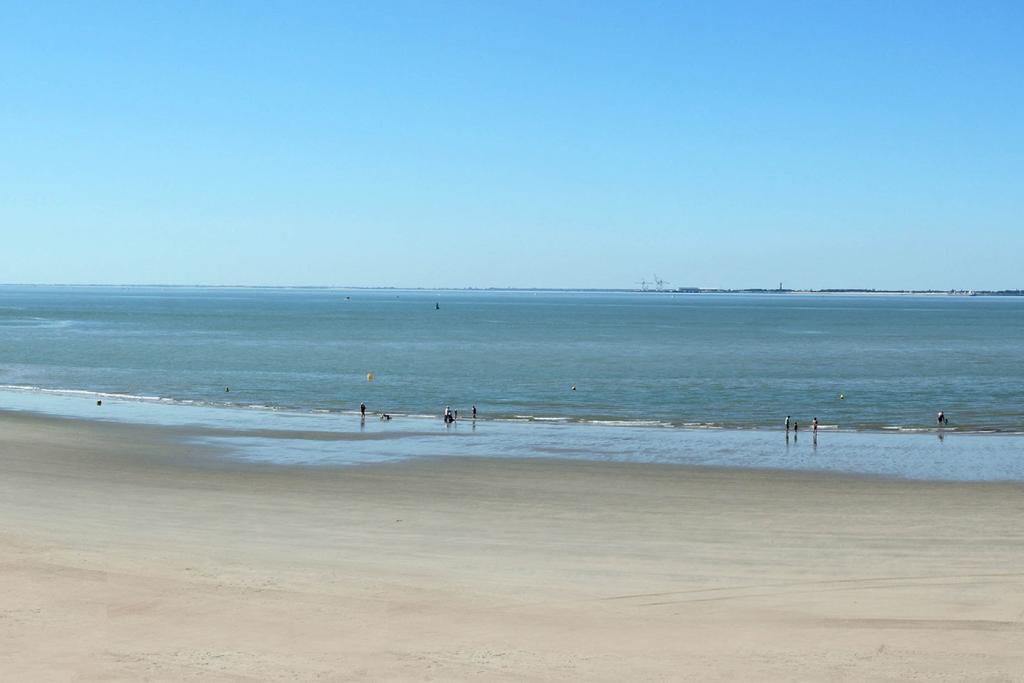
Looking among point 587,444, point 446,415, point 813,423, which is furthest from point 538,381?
point 587,444

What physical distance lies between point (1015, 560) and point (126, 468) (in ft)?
99.5

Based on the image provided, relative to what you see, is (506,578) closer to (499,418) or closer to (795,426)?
(795,426)

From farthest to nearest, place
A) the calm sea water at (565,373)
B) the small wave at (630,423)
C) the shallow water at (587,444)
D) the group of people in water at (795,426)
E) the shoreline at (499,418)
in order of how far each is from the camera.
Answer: the calm sea water at (565,373)
the small wave at (630,423)
the shoreline at (499,418)
the group of people in water at (795,426)
the shallow water at (587,444)

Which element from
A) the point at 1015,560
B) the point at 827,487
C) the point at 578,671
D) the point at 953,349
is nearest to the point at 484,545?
the point at 578,671

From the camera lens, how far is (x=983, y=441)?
4838 centimetres

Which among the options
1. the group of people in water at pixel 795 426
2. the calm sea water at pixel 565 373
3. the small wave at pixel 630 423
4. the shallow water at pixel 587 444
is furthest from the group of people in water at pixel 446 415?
the group of people in water at pixel 795 426

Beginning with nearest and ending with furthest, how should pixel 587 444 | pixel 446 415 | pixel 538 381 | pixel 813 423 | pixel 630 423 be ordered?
pixel 587 444
pixel 813 423
pixel 446 415
pixel 630 423
pixel 538 381

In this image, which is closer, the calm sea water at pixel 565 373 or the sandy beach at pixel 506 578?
the sandy beach at pixel 506 578

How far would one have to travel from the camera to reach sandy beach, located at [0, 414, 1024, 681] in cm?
1694

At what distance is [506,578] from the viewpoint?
73.4ft

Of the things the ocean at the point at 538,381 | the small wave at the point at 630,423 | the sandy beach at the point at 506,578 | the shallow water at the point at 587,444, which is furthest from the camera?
the ocean at the point at 538,381

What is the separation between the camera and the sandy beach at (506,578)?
16938mm

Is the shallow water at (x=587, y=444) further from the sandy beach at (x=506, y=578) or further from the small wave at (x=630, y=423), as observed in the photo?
the sandy beach at (x=506, y=578)

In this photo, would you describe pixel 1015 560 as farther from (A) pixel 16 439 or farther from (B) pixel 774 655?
(A) pixel 16 439
